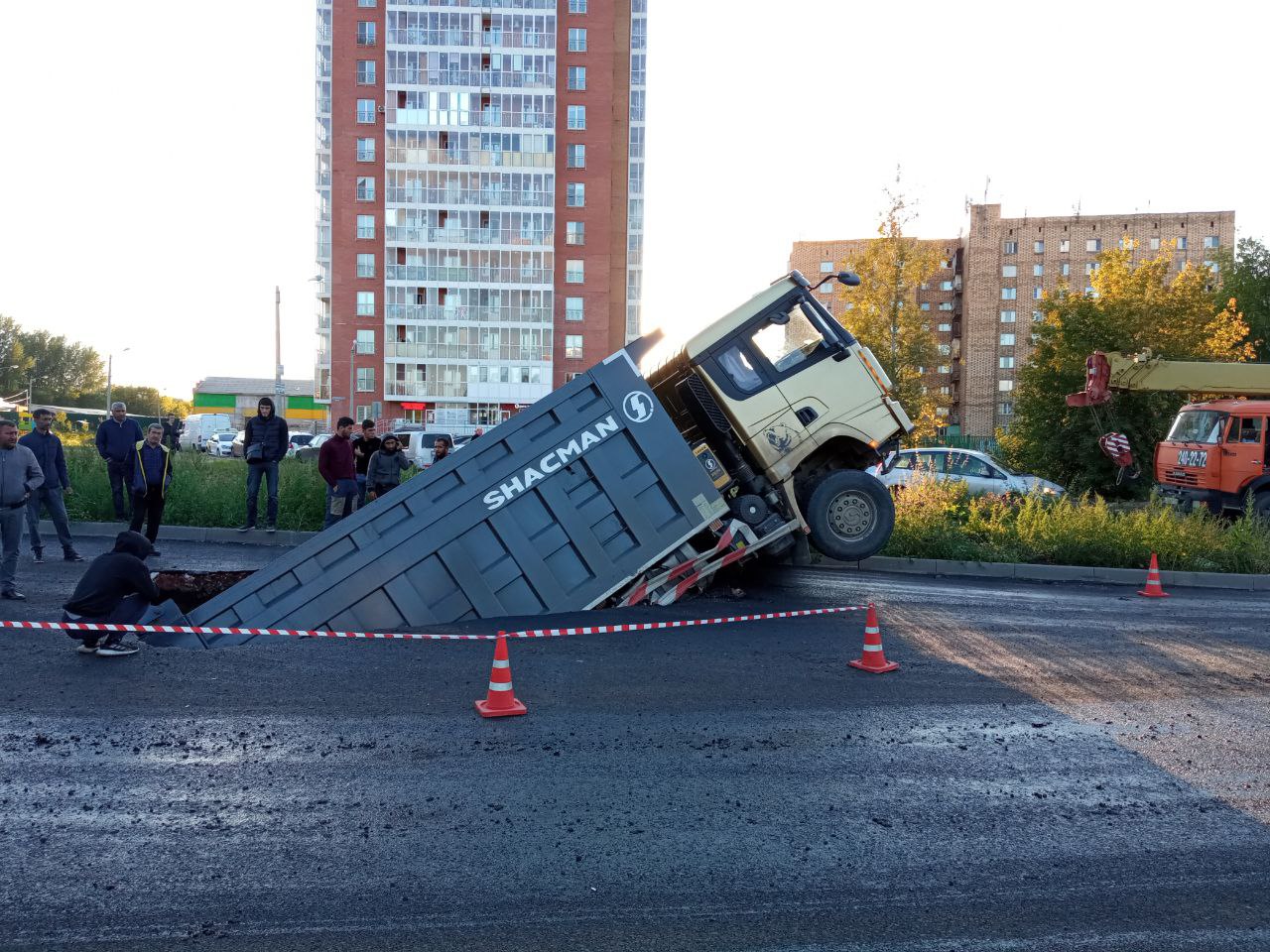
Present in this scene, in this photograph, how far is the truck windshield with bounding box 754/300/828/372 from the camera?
10648mm

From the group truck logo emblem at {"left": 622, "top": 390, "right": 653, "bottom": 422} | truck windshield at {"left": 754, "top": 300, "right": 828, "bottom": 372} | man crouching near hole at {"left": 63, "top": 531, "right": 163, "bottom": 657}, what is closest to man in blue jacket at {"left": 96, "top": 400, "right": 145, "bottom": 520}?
man crouching near hole at {"left": 63, "top": 531, "right": 163, "bottom": 657}

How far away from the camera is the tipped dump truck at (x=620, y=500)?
8867 millimetres

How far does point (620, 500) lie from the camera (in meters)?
9.32

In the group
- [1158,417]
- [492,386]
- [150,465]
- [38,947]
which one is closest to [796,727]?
[38,947]

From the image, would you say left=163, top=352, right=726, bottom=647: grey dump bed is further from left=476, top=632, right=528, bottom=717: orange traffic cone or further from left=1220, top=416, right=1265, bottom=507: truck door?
left=1220, top=416, right=1265, bottom=507: truck door

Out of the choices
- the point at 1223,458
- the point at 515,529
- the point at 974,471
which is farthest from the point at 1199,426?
the point at 515,529


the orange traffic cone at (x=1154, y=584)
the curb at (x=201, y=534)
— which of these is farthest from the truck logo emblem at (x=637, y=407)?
the curb at (x=201, y=534)

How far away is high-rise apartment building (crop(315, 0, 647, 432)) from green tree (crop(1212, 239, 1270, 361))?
37244 millimetres

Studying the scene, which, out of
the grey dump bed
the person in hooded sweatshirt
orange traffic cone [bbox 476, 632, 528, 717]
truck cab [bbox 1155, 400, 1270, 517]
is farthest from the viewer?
truck cab [bbox 1155, 400, 1270, 517]

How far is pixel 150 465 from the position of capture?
13172mm

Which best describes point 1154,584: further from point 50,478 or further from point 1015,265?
point 1015,265

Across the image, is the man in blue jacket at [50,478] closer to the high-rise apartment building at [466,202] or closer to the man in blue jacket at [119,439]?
the man in blue jacket at [119,439]

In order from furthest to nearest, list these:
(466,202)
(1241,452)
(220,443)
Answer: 1. (466,202)
2. (220,443)
3. (1241,452)

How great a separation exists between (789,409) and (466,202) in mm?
59006
